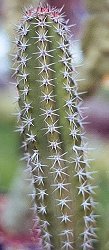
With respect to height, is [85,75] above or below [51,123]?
above

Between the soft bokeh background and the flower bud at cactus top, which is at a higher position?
the soft bokeh background

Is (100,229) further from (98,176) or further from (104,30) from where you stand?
(104,30)

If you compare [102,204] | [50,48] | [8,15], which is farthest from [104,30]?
[50,48]

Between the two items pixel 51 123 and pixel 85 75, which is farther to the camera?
pixel 85 75

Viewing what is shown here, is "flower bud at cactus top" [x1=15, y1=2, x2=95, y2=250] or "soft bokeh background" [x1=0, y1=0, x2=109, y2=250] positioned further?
"soft bokeh background" [x1=0, y1=0, x2=109, y2=250]
